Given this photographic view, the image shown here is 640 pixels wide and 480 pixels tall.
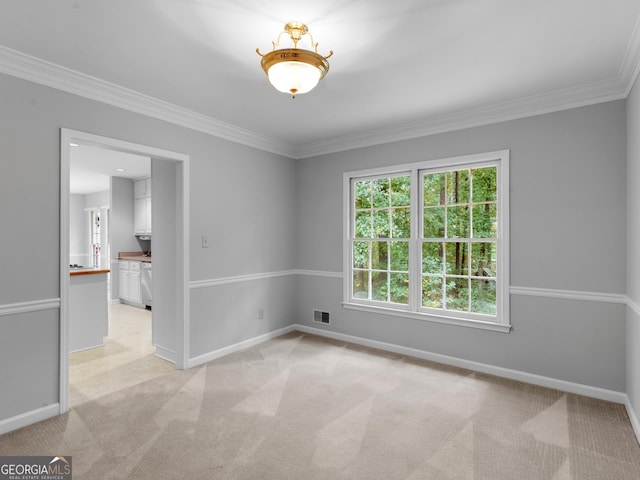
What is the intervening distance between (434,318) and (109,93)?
3.75 meters

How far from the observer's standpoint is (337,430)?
251cm

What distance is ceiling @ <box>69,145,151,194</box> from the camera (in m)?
5.30

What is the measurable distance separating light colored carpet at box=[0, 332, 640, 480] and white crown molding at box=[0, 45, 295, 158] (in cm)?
249

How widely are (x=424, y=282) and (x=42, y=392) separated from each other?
358 centimetres

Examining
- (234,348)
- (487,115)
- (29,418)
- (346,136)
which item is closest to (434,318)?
(487,115)

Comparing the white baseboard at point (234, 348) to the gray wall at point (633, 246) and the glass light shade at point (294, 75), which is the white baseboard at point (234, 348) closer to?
the glass light shade at point (294, 75)

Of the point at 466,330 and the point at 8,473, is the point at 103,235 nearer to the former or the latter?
the point at 8,473

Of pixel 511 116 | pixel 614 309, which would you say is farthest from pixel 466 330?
pixel 511 116

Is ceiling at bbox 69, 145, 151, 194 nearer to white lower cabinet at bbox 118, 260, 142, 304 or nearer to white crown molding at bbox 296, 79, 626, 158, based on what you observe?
white lower cabinet at bbox 118, 260, 142, 304

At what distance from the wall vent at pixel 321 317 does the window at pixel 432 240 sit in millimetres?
422

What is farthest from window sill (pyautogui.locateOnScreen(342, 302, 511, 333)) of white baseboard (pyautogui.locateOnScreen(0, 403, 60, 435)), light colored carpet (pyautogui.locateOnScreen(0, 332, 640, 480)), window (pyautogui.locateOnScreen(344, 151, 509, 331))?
white baseboard (pyautogui.locateOnScreen(0, 403, 60, 435))

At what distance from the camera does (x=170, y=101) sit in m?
3.33
